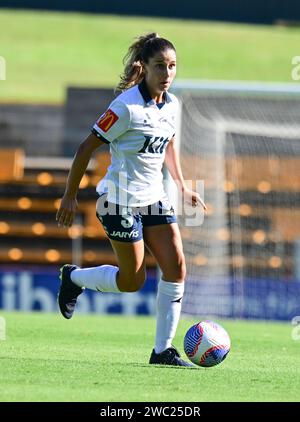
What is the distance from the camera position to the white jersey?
677 cm

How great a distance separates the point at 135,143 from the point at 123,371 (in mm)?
1413

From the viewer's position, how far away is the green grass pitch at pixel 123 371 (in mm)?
5590

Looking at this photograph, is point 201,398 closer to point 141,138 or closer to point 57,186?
point 141,138

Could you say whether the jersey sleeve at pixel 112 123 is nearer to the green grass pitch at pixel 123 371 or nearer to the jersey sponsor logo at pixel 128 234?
the jersey sponsor logo at pixel 128 234

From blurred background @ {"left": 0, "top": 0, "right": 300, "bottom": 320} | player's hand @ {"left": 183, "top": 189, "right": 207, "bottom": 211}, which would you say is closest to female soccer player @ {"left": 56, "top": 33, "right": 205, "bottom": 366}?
player's hand @ {"left": 183, "top": 189, "right": 207, "bottom": 211}

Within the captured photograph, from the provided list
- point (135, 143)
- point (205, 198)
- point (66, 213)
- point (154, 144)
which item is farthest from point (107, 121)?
point (205, 198)

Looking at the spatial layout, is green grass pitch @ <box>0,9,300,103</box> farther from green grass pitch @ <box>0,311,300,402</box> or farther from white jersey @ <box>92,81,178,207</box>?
white jersey @ <box>92,81,178,207</box>

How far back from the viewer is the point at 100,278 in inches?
282

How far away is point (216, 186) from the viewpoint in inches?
642

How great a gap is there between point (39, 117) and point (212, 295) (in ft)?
33.1

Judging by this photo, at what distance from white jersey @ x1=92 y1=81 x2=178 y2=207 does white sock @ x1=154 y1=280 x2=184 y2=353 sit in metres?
0.56

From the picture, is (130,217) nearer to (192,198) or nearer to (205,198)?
(192,198)

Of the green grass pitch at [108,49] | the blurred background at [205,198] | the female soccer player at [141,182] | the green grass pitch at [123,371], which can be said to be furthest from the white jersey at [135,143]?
the green grass pitch at [108,49]
